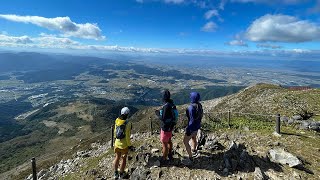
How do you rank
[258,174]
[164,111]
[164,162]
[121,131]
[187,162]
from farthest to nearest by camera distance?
[164,162] → [187,162] → [164,111] → [121,131] → [258,174]

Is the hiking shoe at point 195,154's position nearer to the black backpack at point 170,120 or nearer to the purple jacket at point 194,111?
the purple jacket at point 194,111

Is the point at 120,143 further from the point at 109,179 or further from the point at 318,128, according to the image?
the point at 318,128

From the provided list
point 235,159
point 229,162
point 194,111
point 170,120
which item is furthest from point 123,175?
point 235,159

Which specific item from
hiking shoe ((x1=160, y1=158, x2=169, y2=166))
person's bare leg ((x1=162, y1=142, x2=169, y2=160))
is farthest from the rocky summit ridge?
person's bare leg ((x1=162, y1=142, x2=169, y2=160))

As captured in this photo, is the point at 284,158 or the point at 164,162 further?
the point at 164,162

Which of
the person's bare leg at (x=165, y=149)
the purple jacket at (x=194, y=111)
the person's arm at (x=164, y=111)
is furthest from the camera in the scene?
the person's bare leg at (x=165, y=149)

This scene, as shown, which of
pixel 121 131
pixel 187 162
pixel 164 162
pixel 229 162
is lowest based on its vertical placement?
pixel 164 162

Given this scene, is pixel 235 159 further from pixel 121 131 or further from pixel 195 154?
pixel 121 131

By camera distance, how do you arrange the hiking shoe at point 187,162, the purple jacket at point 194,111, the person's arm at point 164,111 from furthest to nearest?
1. the hiking shoe at point 187,162
2. the purple jacket at point 194,111
3. the person's arm at point 164,111

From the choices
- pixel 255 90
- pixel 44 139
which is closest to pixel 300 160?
pixel 255 90

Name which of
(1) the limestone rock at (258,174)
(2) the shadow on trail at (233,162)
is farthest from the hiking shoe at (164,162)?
(1) the limestone rock at (258,174)

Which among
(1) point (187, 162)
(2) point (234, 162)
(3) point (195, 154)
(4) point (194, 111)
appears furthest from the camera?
(3) point (195, 154)

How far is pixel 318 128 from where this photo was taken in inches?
786

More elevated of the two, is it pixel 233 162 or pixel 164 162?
pixel 233 162
